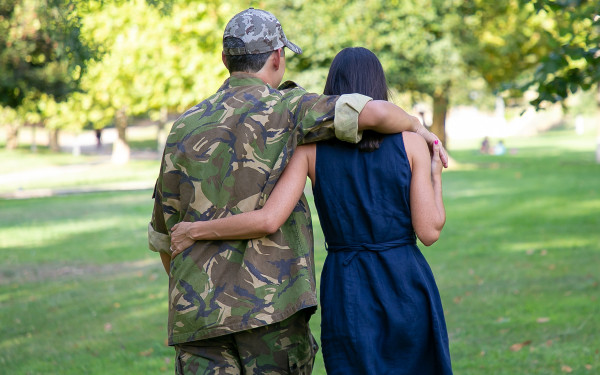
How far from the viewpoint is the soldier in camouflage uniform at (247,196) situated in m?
2.85

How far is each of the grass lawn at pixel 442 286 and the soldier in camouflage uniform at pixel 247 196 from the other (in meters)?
3.22

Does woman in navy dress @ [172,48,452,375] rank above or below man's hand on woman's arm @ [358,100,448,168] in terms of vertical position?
below

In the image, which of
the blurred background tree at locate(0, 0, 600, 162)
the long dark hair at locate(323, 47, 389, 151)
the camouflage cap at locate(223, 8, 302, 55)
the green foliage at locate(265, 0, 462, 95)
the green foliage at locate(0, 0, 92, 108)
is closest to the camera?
the camouflage cap at locate(223, 8, 302, 55)

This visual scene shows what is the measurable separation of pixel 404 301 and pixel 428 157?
1.80 feet

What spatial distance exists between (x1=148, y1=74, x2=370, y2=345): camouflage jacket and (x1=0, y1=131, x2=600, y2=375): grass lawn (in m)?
3.30

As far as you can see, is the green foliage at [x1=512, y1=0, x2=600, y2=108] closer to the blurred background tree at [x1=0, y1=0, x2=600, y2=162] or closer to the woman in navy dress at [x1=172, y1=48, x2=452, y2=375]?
the woman in navy dress at [x1=172, y1=48, x2=452, y2=375]

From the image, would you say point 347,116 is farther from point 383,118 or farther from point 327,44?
point 327,44

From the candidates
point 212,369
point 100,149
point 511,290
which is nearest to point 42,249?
point 511,290

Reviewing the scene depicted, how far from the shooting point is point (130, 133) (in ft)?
229

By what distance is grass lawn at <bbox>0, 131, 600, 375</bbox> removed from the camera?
6.40m

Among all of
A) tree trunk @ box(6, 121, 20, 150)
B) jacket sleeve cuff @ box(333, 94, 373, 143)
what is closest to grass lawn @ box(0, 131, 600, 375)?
jacket sleeve cuff @ box(333, 94, 373, 143)

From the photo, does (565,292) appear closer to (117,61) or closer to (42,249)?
(42,249)

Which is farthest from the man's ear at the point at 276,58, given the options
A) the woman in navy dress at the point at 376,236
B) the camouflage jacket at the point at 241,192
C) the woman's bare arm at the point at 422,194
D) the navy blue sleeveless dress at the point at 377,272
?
the woman's bare arm at the point at 422,194

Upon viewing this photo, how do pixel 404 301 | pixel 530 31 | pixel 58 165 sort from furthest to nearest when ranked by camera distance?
pixel 58 165 < pixel 530 31 < pixel 404 301
